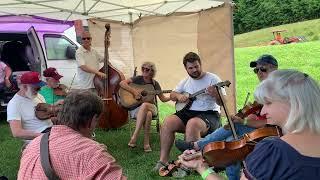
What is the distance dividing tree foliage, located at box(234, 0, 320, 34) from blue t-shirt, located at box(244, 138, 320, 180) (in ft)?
90.2

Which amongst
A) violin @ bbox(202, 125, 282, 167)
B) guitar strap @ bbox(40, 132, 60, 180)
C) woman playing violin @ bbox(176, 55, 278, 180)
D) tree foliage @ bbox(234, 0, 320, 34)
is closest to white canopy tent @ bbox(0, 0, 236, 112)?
woman playing violin @ bbox(176, 55, 278, 180)

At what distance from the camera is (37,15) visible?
7.59m

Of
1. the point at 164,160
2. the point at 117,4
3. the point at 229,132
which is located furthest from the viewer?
the point at 117,4

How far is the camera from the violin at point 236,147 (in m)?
2.78

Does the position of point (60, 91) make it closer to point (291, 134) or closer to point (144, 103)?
point (144, 103)

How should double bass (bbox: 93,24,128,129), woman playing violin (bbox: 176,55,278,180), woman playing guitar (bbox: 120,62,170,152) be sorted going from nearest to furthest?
1. woman playing violin (bbox: 176,55,278,180)
2. woman playing guitar (bbox: 120,62,170,152)
3. double bass (bbox: 93,24,128,129)

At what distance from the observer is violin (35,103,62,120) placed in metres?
4.62

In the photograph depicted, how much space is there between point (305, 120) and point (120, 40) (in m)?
7.09

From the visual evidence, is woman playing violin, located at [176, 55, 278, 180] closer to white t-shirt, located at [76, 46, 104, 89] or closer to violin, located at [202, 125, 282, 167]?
violin, located at [202, 125, 282, 167]

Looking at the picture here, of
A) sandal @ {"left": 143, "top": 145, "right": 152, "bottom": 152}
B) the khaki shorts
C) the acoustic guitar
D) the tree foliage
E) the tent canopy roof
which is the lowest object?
sandal @ {"left": 143, "top": 145, "right": 152, "bottom": 152}

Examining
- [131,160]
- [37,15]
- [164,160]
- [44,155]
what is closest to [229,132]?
[164,160]

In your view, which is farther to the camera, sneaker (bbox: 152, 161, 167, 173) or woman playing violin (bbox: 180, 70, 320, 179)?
sneaker (bbox: 152, 161, 167, 173)

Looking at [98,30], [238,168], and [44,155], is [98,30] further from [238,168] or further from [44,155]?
[44,155]

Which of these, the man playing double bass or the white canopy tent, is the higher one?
the white canopy tent
